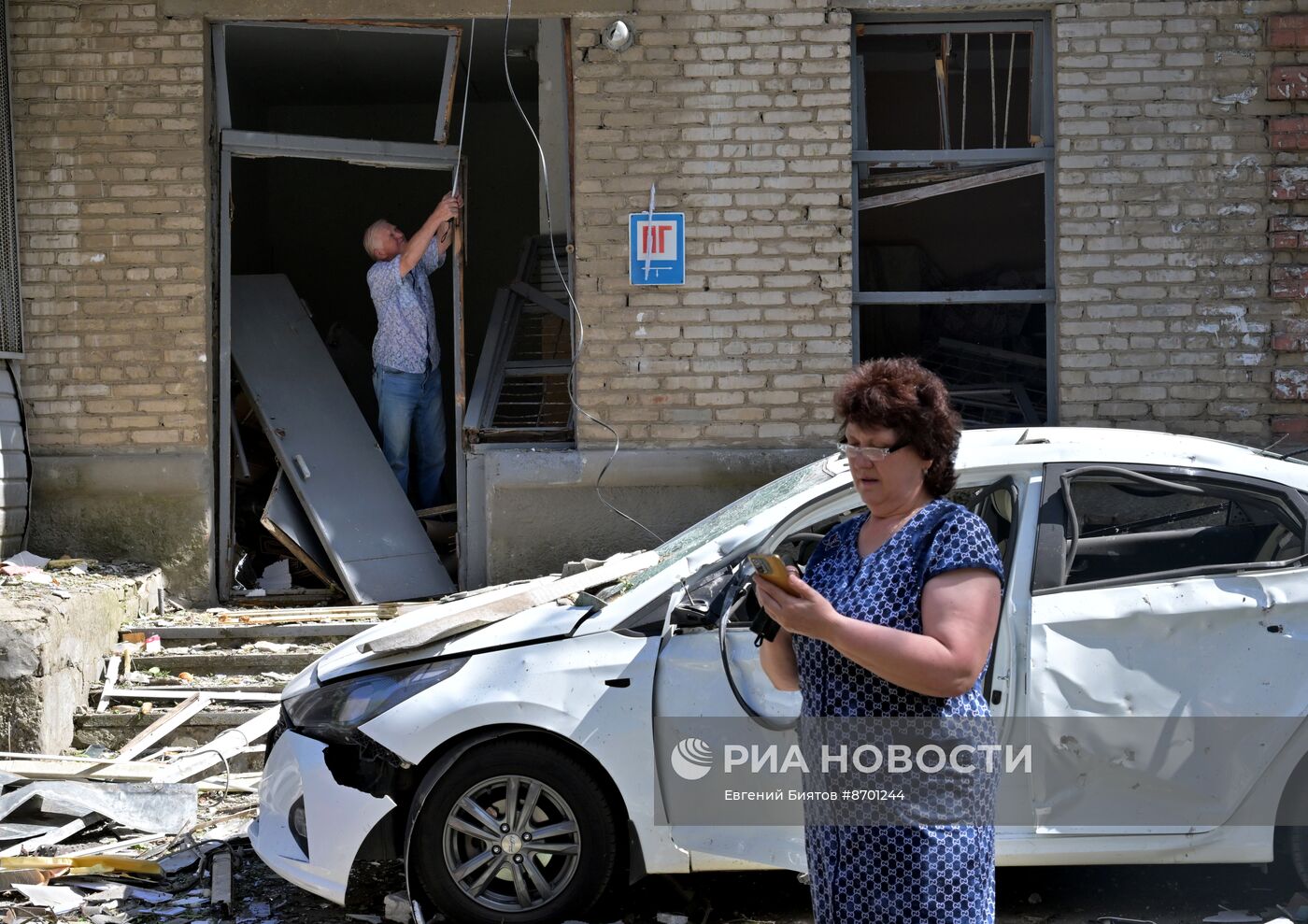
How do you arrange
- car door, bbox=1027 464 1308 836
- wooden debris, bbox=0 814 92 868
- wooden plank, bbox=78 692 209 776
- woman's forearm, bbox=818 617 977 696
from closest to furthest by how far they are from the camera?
woman's forearm, bbox=818 617 977 696 < car door, bbox=1027 464 1308 836 < wooden debris, bbox=0 814 92 868 < wooden plank, bbox=78 692 209 776

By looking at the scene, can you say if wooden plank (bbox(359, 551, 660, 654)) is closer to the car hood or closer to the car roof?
the car hood

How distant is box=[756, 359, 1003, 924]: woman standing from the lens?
7.74ft

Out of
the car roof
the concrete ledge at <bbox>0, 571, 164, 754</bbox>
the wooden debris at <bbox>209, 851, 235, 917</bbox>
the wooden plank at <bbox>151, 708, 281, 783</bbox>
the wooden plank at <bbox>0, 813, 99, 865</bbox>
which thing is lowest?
the wooden debris at <bbox>209, 851, 235, 917</bbox>

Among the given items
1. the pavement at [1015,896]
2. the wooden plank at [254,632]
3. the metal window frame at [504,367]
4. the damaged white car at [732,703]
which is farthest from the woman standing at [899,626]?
the metal window frame at [504,367]

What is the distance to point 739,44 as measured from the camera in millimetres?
7723

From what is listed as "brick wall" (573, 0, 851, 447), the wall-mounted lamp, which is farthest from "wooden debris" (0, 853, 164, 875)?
the wall-mounted lamp

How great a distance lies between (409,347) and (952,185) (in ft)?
11.6

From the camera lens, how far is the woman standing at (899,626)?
2359 millimetres

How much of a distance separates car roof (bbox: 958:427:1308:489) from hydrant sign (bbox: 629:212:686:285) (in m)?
3.47

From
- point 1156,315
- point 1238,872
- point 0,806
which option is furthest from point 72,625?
point 1156,315

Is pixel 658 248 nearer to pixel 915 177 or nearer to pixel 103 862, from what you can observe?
pixel 915 177

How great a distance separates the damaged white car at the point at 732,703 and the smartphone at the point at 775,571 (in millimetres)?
1700

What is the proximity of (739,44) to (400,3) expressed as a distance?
1961 millimetres

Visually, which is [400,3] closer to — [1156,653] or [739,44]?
[739,44]
